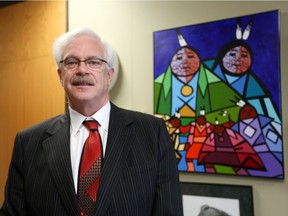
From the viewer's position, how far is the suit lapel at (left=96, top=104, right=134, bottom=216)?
3.25 feet

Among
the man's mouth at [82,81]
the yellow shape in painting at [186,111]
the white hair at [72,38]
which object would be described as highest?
the white hair at [72,38]

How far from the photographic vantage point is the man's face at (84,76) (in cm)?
108

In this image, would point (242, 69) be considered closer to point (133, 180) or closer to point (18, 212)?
point (133, 180)

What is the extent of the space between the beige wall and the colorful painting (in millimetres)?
939

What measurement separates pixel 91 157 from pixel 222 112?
3.08 ft

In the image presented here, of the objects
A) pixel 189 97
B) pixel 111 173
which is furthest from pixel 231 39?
pixel 111 173

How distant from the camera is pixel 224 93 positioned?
5.72 feet

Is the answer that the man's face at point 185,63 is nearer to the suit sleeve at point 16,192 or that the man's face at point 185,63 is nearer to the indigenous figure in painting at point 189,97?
the indigenous figure in painting at point 189,97

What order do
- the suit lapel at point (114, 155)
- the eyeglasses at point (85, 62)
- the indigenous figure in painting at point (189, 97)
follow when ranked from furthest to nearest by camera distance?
the indigenous figure in painting at point (189, 97) < the eyeglasses at point (85, 62) < the suit lapel at point (114, 155)

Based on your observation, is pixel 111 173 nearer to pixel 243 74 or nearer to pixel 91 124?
pixel 91 124

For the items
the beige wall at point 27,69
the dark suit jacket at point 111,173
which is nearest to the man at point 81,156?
the dark suit jacket at point 111,173

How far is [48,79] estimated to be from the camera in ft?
8.01

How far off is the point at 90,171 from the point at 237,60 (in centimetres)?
109

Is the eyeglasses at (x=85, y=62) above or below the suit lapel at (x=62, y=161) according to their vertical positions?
above
